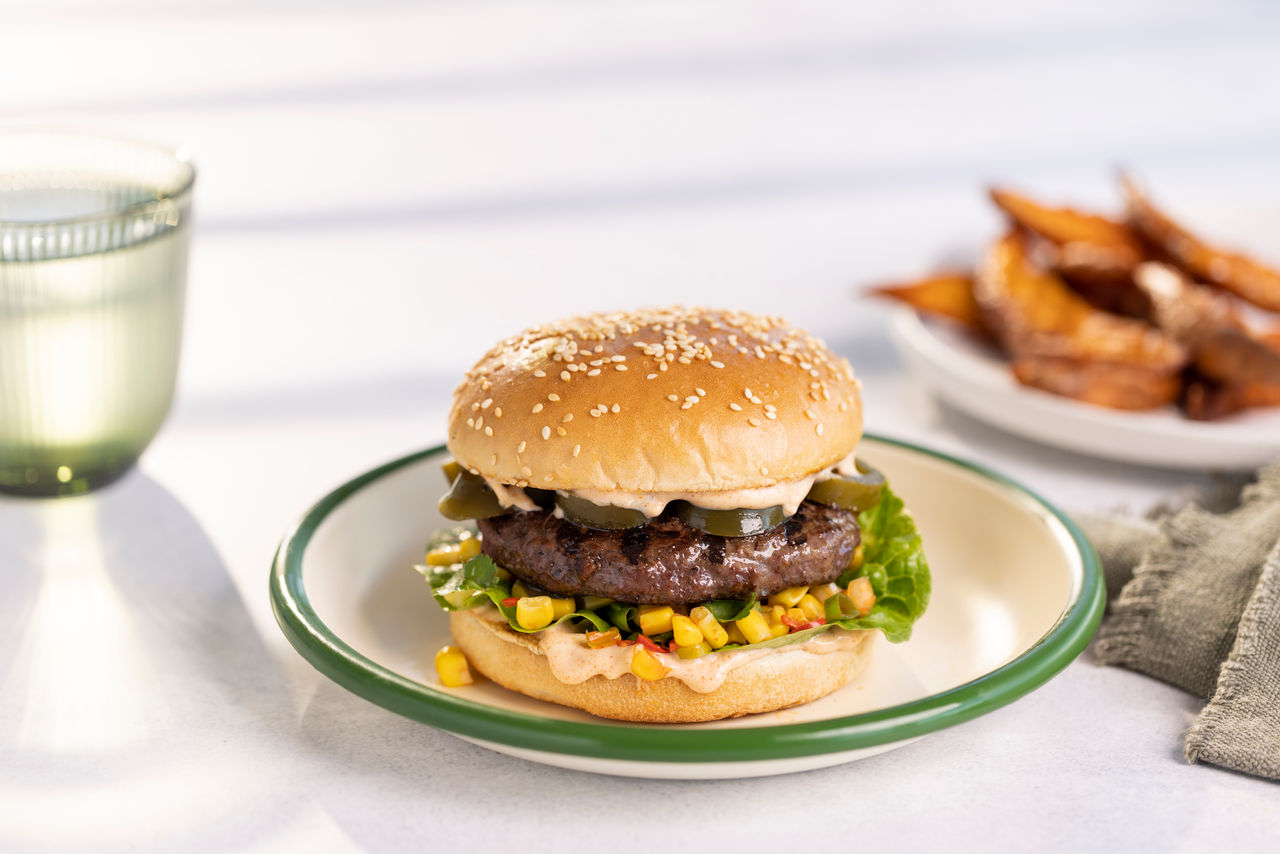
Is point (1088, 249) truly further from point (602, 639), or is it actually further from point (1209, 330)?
point (602, 639)

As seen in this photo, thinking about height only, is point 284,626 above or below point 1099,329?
below

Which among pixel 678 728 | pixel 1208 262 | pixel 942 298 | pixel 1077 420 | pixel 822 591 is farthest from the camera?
pixel 942 298

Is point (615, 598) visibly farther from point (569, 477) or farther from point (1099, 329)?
point (1099, 329)

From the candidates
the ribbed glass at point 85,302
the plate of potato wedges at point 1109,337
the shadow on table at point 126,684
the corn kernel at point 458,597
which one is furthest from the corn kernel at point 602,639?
the plate of potato wedges at point 1109,337

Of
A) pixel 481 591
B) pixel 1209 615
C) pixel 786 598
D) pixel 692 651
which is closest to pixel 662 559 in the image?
pixel 692 651

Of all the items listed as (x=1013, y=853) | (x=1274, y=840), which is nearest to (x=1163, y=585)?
(x=1274, y=840)

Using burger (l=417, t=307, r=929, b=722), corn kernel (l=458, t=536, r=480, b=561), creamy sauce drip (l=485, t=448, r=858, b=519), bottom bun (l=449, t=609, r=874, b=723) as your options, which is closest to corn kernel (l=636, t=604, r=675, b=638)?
burger (l=417, t=307, r=929, b=722)
